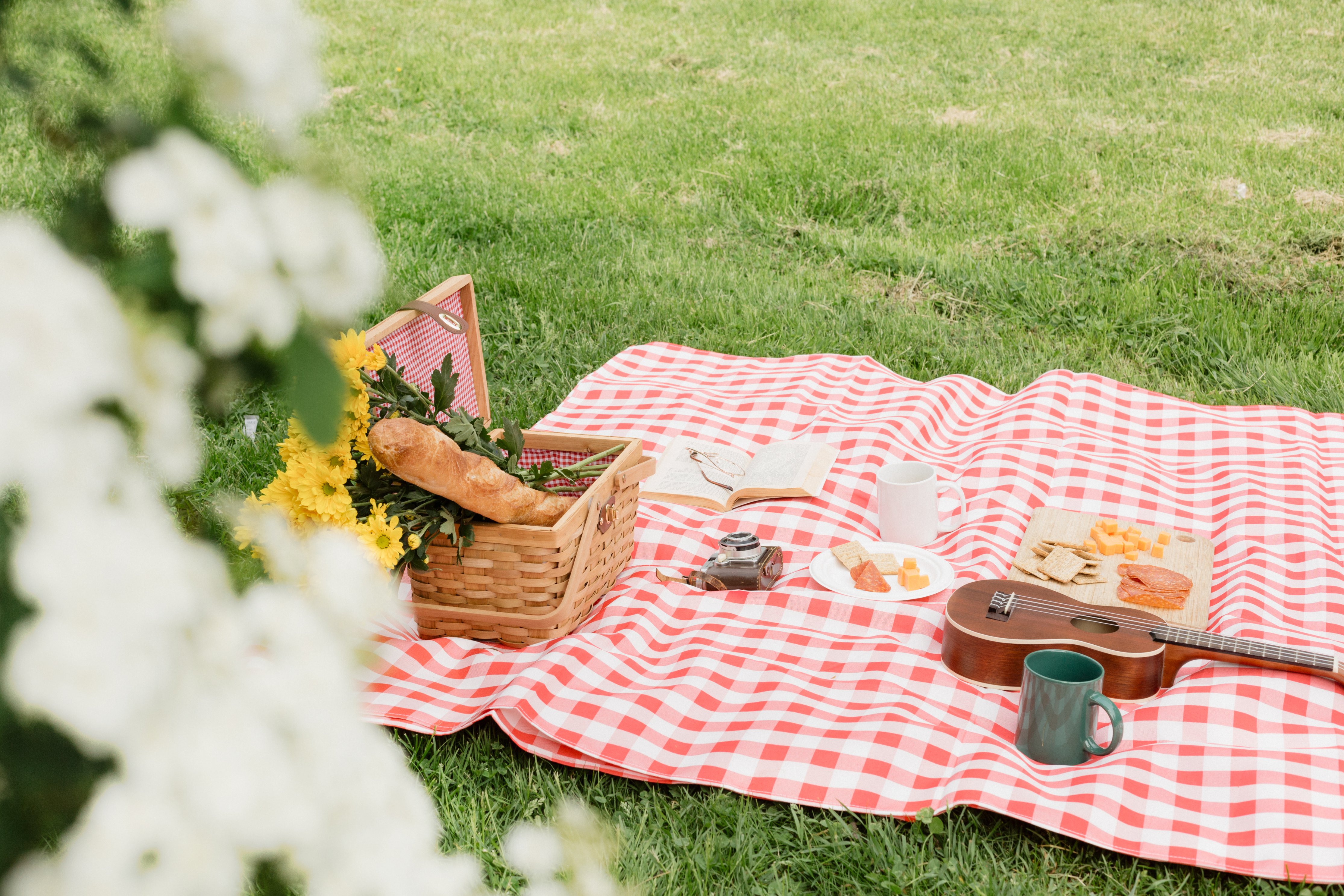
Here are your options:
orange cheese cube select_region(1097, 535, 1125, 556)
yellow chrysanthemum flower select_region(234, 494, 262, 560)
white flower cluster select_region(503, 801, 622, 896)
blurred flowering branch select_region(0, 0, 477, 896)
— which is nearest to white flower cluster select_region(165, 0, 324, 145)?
blurred flowering branch select_region(0, 0, 477, 896)

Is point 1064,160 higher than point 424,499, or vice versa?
point 424,499

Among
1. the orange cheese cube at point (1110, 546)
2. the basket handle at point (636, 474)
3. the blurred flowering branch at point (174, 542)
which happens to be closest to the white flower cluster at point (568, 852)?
the blurred flowering branch at point (174, 542)

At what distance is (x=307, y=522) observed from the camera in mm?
2055

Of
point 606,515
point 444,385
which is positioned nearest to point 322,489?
point 444,385

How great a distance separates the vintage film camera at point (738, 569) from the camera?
260 cm

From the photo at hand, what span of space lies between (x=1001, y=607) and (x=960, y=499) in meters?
0.75

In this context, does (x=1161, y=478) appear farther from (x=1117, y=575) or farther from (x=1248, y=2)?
(x=1248, y=2)

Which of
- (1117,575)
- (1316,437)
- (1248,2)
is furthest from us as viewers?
(1248,2)

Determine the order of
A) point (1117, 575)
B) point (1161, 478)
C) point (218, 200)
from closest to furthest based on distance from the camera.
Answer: point (218, 200) < point (1117, 575) < point (1161, 478)

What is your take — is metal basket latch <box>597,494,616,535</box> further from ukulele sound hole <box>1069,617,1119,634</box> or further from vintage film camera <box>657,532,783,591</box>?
ukulele sound hole <box>1069,617,1119,634</box>

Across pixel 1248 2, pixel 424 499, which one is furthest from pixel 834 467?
pixel 1248 2

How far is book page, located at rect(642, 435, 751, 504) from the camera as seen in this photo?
3.04 meters

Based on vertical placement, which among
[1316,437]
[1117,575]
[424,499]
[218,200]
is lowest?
[1316,437]

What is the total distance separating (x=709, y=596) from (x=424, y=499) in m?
0.71
